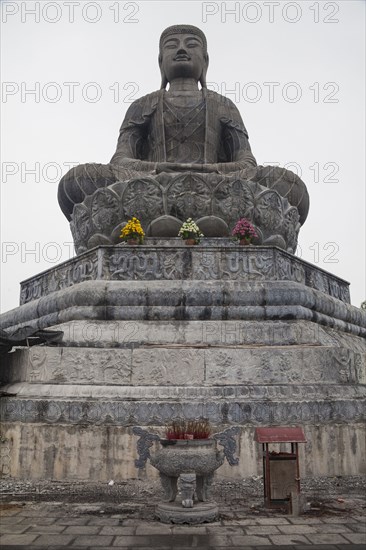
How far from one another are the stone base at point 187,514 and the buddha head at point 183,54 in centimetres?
1380

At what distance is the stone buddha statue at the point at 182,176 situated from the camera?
12.0m

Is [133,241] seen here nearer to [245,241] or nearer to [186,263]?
[186,263]

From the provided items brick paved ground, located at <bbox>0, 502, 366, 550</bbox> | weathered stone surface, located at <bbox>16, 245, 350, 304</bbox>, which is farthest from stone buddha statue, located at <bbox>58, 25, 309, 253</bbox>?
brick paved ground, located at <bbox>0, 502, 366, 550</bbox>

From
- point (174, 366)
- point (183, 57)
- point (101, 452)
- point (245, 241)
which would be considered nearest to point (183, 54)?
point (183, 57)

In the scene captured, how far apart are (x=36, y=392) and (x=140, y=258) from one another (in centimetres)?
330

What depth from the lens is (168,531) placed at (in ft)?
15.4

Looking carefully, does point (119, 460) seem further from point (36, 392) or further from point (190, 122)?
point (190, 122)

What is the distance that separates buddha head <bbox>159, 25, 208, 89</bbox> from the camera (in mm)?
16234

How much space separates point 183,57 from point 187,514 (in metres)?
14.1

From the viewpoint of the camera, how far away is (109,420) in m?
7.28

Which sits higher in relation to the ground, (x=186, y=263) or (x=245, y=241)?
(x=245, y=241)

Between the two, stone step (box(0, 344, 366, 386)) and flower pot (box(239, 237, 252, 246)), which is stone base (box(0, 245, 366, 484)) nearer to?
stone step (box(0, 344, 366, 386))

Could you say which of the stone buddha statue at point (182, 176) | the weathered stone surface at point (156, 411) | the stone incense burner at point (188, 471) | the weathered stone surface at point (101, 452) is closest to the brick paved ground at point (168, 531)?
the stone incense burner at point (188, 471)

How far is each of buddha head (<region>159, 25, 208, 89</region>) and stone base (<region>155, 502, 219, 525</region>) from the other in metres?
13.8
